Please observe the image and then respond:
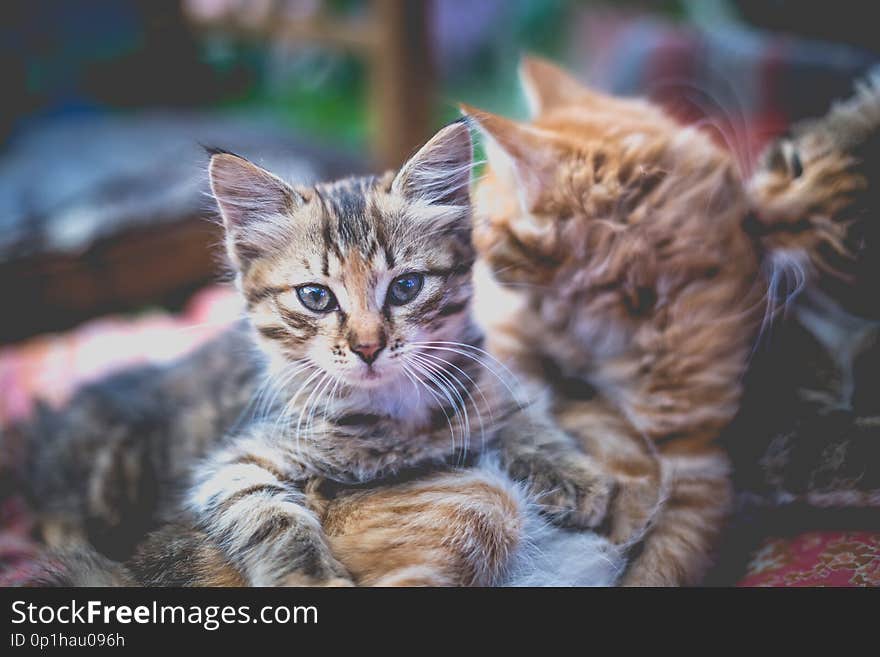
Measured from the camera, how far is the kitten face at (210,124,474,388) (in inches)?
29.7

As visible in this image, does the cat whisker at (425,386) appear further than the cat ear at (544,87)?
No

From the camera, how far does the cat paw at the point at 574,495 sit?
794 millimetres

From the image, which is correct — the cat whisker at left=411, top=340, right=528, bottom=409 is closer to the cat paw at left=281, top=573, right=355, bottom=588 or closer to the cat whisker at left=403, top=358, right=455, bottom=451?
the cat whisker at left=403, top=358, right=455, bottom=451

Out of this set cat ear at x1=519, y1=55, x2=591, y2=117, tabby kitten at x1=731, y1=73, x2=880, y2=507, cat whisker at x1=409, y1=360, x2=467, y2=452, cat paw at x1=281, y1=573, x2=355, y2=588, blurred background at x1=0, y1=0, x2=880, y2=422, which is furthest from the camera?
blurred background at x1=0, y1=0, x2=880, y2=422

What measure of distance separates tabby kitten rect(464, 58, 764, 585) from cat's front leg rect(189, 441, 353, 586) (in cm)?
30

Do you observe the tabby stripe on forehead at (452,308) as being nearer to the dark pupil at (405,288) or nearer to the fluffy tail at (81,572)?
the dark pupil at (405,288)

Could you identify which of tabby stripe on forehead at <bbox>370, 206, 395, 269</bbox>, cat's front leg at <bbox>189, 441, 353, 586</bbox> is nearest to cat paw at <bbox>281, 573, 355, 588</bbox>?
cat's front leg at <bbox>189, 441, 353, 586</bbox>

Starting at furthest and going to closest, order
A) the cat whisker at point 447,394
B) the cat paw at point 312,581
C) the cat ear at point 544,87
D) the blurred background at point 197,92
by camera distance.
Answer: the blurred background at point 197,92 → the cat ear at point 544,87 → the cat whisker at point 447,394 → the cat paw at point 312,581

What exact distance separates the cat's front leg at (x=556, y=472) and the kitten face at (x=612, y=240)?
12 centimetres

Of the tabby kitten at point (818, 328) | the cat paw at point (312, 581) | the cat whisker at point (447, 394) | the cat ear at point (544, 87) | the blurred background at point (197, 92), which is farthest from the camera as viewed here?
the blurred background at point (197, 92)

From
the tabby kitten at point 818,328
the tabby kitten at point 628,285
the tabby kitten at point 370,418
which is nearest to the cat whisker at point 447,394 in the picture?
the tabby kitten at point 370,418
